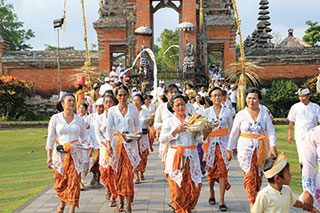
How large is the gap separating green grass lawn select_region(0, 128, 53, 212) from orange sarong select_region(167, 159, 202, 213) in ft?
10.7

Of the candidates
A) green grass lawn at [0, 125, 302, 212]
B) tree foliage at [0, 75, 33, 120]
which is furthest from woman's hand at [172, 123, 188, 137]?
tree foliage at [0, 75, 33, 120]

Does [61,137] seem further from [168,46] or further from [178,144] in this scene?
[168,46]

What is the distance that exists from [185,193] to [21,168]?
767 cm

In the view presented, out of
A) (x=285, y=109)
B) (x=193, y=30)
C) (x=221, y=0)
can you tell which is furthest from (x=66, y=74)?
(x=285, y=109)

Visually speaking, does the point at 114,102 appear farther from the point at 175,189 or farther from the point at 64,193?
the point at 175,189

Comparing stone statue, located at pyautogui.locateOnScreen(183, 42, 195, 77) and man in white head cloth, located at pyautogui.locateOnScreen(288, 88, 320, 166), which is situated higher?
stone statue, located at pyautogui.locateOnScreen(183, 42, 195, 77)

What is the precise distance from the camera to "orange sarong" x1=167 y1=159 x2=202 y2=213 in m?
7.09

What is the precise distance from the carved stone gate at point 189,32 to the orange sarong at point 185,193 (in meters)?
23.3

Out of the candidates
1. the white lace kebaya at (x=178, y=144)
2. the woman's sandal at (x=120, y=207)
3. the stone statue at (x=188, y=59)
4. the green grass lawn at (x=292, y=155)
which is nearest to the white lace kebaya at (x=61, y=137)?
the woman's sandal at (x=120, y=207)

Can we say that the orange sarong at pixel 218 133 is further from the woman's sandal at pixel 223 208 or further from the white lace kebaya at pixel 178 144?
the white lace kebaya at pixel 178 144

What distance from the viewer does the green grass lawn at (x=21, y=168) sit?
32.7 ft

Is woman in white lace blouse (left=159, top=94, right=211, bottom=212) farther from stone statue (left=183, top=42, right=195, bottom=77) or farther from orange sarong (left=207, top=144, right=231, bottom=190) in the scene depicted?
stone statue (left=183, top=42, right=195, bottom=77)

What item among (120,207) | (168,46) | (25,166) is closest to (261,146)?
(120,207)

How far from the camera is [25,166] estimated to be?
13.9 metres
